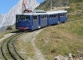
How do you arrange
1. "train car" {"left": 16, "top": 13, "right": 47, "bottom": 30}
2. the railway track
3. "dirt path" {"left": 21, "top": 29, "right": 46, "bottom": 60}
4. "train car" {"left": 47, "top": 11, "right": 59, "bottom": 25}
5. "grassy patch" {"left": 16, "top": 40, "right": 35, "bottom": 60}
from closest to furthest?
the railway track → "dirt path" {"left": 21, "top": 29, "right": 46, "bottom": 60} → "grassy patch" {"left": 16, "top": 40, "right": 35, "bottom": 60} → "train car" {"left": 16, "top": 13, "right": 47, "bottom": 30} → "train car" {"left": 47, "top": 11, "right": 59, "bottom": 25}

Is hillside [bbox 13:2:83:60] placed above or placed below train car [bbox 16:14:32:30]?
below

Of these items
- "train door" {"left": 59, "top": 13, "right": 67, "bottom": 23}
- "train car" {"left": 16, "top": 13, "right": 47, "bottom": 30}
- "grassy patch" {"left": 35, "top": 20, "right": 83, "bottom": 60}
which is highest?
"train car" {"left": 16, "top": 13, "right": 47, "bottom": 30}

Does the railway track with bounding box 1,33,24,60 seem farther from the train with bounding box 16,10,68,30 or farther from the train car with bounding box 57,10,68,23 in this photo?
the train car with bounding box 57,10,68,23

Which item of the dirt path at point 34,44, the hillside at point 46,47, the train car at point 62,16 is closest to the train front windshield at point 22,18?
the hillside at point 46,47

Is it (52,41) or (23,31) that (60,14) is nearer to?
(23,31)

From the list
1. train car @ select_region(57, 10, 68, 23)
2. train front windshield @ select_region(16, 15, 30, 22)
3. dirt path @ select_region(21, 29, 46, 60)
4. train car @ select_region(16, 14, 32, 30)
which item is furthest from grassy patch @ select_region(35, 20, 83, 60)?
train car @ select_region(57, 10, 68, 23)

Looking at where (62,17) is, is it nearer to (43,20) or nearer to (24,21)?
(43,20)

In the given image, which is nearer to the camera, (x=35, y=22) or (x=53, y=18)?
(x=35, y=22)

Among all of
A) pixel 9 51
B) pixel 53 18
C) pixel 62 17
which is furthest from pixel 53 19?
pixel 9 51

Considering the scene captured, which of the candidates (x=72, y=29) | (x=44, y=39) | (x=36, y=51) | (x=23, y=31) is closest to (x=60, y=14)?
(x=72, y=29)

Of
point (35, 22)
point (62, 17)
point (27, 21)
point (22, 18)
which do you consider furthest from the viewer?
point (62, 17)

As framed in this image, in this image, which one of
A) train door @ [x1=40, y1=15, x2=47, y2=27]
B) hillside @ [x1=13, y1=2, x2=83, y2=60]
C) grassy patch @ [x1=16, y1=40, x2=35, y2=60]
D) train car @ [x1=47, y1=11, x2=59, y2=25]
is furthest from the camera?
train car @ [x1=47, y1=11, x2=59, y2=25]

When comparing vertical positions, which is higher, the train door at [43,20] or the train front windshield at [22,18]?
the train front windshield at [22,18]

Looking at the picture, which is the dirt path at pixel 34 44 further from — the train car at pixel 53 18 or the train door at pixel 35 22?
the train car at pixel 53 18
